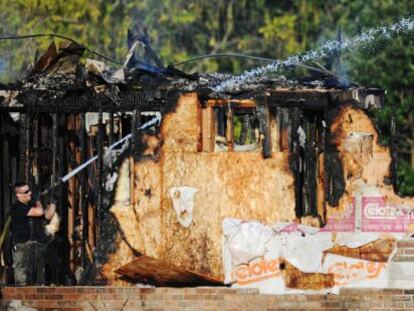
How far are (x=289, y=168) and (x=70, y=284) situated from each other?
3047mm

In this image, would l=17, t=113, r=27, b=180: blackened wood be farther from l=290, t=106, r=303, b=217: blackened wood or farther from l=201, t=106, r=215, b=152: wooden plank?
l=290, t=106, r=303, b=217: blackened wood

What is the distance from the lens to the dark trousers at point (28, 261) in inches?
546

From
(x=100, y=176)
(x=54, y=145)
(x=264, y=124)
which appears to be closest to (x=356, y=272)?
(x=264, y=124)

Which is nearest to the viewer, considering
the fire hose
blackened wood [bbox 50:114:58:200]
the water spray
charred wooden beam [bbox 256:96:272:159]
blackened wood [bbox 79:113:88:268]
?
charred wooden beam [bbox 256:96:272:159]

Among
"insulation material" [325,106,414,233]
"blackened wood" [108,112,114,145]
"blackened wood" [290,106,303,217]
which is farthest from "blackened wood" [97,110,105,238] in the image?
"insulation material" [325,106,414,233]

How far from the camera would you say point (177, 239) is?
1334 cm

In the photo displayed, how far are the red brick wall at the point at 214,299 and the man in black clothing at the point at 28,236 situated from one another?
65cm

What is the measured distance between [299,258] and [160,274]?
5.02ft

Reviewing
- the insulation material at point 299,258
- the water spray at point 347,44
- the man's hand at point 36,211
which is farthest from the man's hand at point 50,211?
the water spray at point 347,44

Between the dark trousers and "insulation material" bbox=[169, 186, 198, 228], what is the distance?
169cm

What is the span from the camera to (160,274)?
1345cm

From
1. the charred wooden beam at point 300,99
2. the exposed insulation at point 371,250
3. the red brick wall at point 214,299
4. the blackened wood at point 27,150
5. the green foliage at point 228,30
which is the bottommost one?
the red brick wall at point 214,299

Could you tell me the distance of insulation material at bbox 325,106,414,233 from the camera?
13.3m

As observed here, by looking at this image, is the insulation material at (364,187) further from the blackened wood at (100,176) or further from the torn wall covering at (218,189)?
the blackened wood at (100,176)
